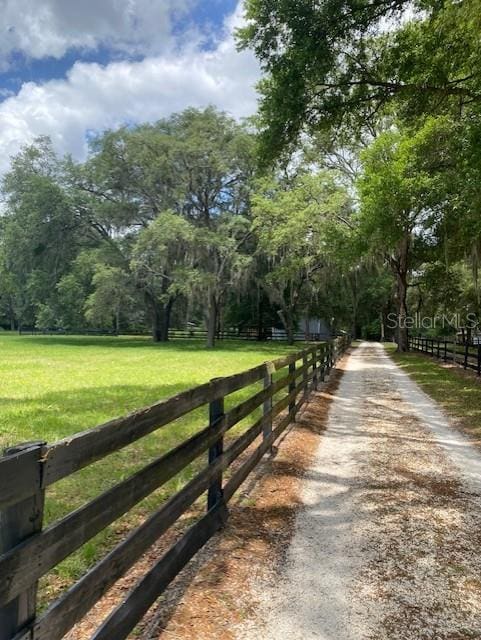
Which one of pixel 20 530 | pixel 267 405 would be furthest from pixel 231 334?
pixel 20 530

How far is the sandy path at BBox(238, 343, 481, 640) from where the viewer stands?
2652 mm

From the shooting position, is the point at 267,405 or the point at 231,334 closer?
the point at 267,405

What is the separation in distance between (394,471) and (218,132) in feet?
91.2

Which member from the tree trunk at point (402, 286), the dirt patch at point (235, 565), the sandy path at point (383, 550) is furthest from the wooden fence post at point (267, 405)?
the tree trunk at point (402, 286)

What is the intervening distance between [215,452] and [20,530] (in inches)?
91.5

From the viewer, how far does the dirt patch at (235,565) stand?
8.43ft

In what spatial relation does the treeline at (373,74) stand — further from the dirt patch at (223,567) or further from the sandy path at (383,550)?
the dirt patch at (223,567)

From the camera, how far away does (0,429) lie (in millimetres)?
7055

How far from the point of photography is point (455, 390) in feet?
39.2

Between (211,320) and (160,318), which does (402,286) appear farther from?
(160,318)

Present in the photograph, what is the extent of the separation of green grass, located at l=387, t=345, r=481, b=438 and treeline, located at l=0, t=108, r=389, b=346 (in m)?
8.31

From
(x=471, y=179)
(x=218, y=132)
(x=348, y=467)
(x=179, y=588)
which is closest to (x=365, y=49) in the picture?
(x=471, y=179)

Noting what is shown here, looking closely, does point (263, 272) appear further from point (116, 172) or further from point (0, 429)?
point (0, 429)

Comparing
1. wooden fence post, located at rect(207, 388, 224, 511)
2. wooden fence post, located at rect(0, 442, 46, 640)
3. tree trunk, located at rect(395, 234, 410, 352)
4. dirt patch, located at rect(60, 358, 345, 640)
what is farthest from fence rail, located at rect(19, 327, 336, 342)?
wooden fence post, located at rect(0, 442, 46, 640)
